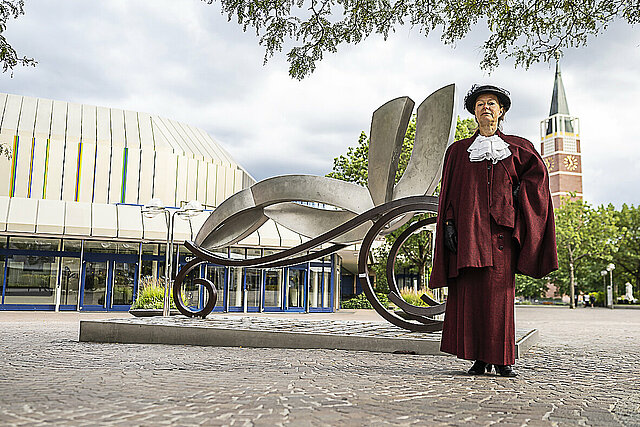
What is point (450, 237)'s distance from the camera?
489 centimetres

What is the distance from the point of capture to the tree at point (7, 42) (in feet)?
22.2

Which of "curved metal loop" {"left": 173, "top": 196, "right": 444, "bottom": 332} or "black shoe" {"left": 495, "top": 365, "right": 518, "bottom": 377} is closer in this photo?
"black shoe" {"left": 495, "top": 365, "right": 518, "bottom": 377}

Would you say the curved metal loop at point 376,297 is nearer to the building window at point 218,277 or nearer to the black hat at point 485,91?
the black hat at point 485,91

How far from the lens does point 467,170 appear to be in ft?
16.3

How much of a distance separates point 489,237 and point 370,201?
4.55 m

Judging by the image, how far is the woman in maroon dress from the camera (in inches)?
184

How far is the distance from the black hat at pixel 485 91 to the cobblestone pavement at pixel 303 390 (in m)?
2.28

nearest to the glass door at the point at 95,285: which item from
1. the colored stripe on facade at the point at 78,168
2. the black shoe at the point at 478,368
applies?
the colored stripe on facade at the point at 78,168

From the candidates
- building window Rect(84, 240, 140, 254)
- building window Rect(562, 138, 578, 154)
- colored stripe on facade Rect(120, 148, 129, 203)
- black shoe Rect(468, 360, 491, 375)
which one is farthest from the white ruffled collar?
building window Rect(562, 138, 578, 154)

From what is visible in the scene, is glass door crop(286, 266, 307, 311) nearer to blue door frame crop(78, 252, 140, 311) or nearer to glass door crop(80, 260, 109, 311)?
blue door frame crop(78, 252, 140, 311)

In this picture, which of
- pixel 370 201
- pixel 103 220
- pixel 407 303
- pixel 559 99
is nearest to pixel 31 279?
pixel 103 220

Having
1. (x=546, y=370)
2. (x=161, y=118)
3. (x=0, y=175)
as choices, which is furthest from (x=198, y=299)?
(x=546, y=370)

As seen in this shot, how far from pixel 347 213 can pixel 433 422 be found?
7.23 metres

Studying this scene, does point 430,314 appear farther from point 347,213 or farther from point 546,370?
point 347,213
